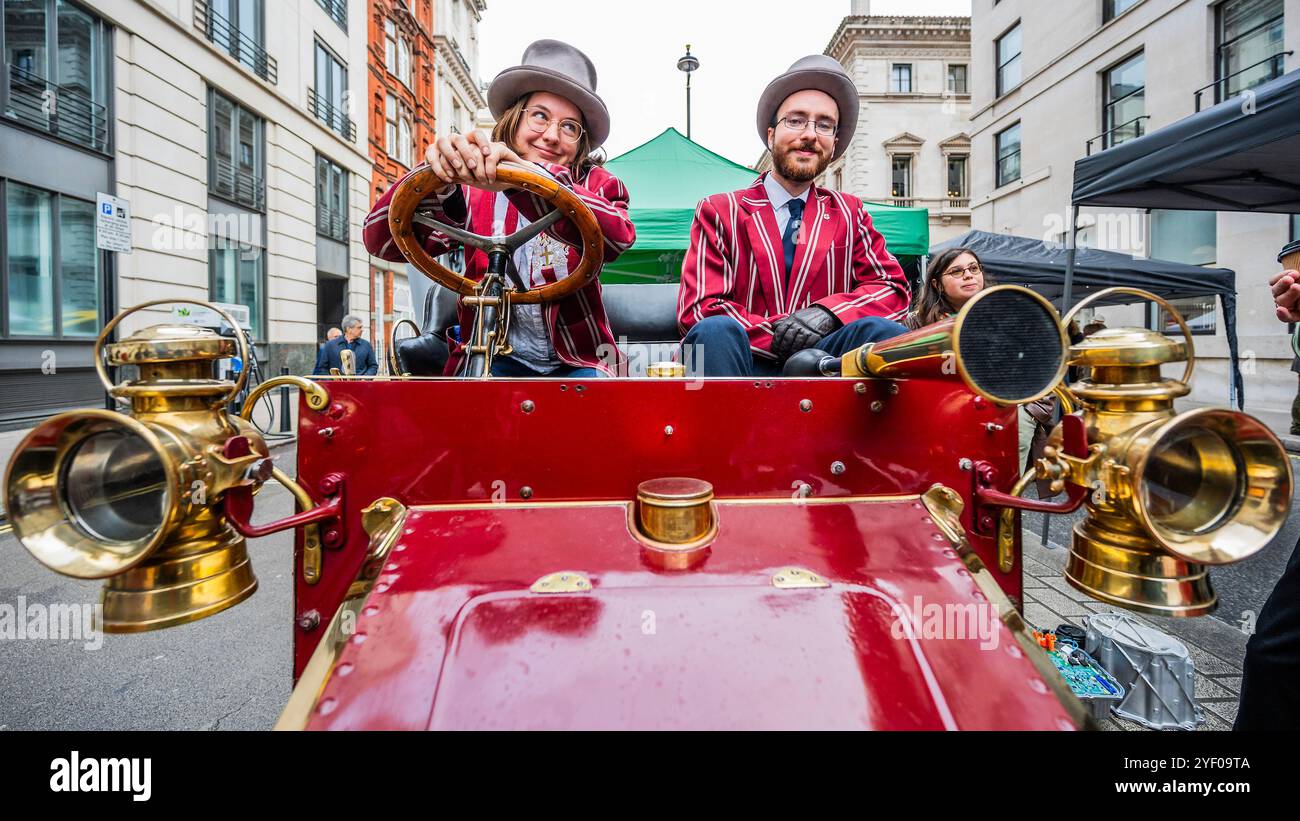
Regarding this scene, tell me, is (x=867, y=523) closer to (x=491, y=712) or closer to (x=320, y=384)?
(x=491, y=712)

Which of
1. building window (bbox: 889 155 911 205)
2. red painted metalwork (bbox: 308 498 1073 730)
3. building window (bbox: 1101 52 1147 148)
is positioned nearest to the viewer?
red painted metalwork (bbox: 308 498 1073 730)

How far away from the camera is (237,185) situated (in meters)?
11.2

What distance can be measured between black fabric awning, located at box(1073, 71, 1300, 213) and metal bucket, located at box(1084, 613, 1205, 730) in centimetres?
274

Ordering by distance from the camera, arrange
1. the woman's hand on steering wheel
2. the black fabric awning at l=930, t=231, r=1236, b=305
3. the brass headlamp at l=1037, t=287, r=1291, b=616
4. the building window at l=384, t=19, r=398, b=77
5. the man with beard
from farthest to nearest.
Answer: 1. the building window at l=384, t=19, r=398, b=77
2. the black fabric awning at l=930, t=231, r=1236, b=305
3. the man with beard
4. the woman's hand on steering wheel
5. the brass headlamp at l=1037, t=287, r=1291, b=616

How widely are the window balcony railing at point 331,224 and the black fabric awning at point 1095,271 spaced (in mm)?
13517

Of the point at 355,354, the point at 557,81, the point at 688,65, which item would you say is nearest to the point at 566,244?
the point at 557,81

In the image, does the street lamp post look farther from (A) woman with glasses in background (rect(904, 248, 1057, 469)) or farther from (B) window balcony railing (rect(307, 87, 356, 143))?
(B) window balcony railing (rect(307, 87, 356, 143))

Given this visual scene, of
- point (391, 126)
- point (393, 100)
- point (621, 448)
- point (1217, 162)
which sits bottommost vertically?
point (621, 448)

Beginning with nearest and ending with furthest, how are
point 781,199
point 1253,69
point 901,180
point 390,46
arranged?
point 781,199 → point 1253,69 → point 390,46 → point 901,180

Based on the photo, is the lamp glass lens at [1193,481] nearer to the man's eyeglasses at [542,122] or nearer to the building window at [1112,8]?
the man's eyeglasses at [542,122]

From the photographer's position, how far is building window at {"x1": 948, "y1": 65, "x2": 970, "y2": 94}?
945 inches

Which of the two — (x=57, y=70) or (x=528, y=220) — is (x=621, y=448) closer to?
(x=528, y=220)

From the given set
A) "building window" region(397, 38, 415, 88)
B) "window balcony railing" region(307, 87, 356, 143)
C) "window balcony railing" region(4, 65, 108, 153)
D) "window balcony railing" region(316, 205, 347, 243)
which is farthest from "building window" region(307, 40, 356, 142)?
"window balcony railing" region(4, 65, 108, 153)

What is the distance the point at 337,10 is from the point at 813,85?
17.4m
